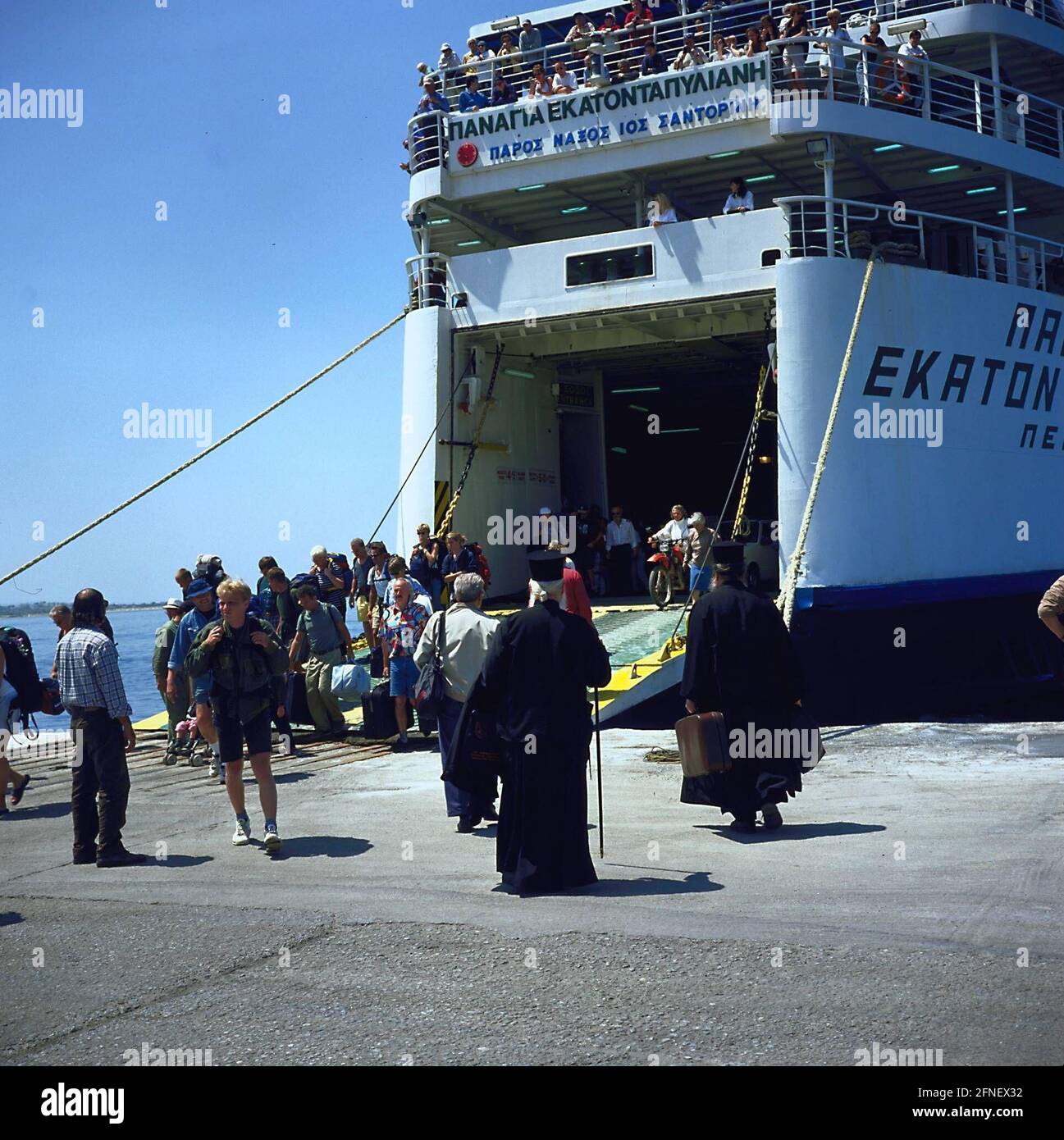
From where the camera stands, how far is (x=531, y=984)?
4559 mm

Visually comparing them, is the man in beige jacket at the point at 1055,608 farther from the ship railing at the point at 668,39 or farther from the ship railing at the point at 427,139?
the ship railing at the point at 427,139

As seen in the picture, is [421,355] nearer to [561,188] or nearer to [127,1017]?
[561,188]

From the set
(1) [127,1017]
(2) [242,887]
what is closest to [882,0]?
(2) [242,887]

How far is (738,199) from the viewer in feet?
48.9

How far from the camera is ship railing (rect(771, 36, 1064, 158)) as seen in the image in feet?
46.1

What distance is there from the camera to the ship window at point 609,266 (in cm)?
1488

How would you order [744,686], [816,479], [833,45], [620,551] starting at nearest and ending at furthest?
[744,686] < [816,479] < [833,45] < [620,551]

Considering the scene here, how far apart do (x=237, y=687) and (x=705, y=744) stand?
8.94 feet

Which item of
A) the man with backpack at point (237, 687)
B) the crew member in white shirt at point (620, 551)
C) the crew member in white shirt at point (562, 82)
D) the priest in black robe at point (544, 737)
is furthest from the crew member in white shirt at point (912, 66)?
the man with backpack at point (237, 687)

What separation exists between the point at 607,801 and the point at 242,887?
9.57 feet

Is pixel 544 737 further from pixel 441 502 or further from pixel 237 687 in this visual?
pixel 441 502

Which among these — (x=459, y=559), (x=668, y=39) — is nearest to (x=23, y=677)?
(x=459, y=559)

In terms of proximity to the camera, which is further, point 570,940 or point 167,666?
point 167,666
